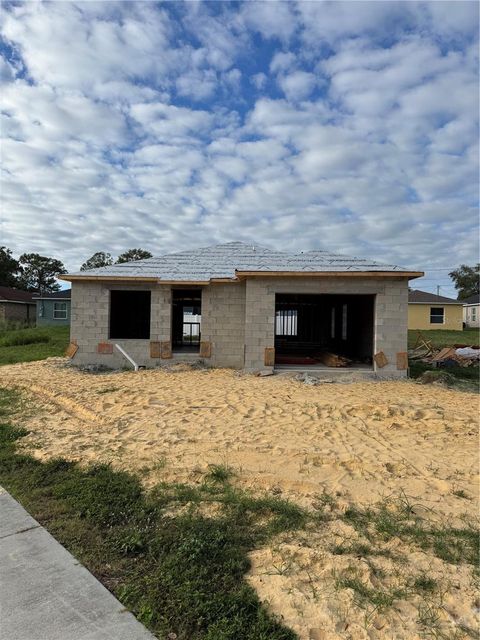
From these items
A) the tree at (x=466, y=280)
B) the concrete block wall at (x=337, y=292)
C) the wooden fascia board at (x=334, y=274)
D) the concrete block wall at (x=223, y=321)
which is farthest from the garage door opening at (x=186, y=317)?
the tree at (x=466, y=280)

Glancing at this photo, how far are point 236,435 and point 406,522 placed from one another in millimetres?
2935

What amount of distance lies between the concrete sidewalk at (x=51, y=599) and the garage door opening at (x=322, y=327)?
12.6m

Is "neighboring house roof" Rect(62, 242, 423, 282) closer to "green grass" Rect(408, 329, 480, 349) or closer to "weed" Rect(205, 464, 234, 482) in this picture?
"weed" Rect(205, 464, 234, 482)

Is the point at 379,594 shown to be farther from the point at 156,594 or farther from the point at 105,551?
the point at 105,551

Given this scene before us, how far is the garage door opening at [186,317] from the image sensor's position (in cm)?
1589

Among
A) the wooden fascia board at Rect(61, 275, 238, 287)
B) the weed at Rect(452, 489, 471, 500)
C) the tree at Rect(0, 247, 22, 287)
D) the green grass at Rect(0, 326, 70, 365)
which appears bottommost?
the weed at Rect(452, 489, 471, 500)

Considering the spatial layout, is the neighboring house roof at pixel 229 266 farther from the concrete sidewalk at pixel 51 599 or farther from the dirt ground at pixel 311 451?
the concrete sidewalk at pixel 51 599

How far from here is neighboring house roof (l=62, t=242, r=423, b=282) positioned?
13.0 metres

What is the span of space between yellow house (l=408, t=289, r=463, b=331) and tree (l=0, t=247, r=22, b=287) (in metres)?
52.9

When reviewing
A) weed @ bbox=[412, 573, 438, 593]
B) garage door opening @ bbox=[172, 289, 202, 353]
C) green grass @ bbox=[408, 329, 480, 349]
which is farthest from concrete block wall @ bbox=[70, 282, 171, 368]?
green grass @ bbox=[408, 329, 480, 349]

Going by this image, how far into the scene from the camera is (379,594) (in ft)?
9.07

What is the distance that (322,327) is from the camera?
20703mm

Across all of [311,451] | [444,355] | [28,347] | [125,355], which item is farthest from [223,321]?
[28,347]

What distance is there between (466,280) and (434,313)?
36556 millimetres
